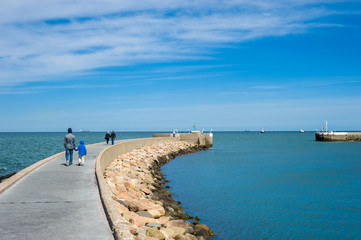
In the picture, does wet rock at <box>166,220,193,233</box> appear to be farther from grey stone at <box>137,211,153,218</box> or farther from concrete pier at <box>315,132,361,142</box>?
concrete pier at <box>315,132,361,142</box>

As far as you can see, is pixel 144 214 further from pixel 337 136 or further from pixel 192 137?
pixel 337 136

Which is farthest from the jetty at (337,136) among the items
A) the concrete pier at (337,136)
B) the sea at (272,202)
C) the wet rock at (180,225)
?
the wet rock at (180,225)

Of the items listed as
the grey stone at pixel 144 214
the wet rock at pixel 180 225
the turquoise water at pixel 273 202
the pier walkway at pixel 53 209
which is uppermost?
the pier walkway at pixel 53 209

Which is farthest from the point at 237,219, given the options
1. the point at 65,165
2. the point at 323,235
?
the point at 65,165

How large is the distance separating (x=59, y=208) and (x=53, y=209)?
0.12 meters

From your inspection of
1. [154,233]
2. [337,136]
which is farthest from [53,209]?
[337,136]

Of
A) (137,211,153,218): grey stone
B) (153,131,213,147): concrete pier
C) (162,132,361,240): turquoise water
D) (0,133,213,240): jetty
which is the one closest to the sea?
(162,132,361,240): turquoise water

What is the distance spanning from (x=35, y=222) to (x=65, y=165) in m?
7.37

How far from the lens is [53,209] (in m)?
6.80

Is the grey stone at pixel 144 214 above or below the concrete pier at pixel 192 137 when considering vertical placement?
below

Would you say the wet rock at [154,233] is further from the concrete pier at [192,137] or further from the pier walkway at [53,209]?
the concrete pier at [192,137]

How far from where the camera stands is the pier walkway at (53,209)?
5.43m

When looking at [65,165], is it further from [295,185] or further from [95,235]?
[295,185]

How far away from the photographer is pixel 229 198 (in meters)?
16.2
